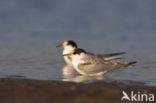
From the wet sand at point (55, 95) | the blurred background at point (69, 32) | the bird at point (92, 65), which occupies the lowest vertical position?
the wet sand at point (55, 95)

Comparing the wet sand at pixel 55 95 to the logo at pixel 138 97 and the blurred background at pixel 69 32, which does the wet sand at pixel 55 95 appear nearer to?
the logo at pixel 138 97

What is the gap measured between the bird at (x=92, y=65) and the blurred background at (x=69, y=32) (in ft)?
0.55

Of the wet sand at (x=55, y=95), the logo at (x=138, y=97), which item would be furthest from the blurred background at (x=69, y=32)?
the wet sand at (x=55, y=95)

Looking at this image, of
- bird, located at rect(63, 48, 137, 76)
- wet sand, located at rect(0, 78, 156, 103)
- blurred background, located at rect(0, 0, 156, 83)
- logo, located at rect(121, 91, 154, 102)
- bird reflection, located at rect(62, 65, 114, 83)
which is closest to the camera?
wet sand, located at rect(0, 78, 156, 103)

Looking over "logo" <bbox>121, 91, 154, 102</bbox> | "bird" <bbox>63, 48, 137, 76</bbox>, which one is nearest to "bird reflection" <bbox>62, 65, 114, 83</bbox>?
"bird" <bbox>63, 48, 137, 76</bbox>

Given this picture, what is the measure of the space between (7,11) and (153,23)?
5.46 meters

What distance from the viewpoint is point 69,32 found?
533 inches

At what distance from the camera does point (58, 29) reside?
14133mm

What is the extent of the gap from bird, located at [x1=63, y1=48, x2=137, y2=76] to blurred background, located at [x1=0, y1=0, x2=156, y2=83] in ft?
0.55

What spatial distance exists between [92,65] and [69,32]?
19.5 feet

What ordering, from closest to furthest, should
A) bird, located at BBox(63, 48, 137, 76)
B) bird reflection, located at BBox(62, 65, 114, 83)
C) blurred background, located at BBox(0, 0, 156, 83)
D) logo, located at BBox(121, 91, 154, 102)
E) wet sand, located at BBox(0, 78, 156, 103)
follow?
1. wet sand, located at BBox(0, 78, 156, 103)
2. logo, located at BBox(121, 91, 154, 102)
3. bird reflection, located at BBox(62, 65, 114, 83)
4. bird, located at BBox(63, 48, 137, 76)
5. blurred background, located at BBox(0, 0, 156, 83)

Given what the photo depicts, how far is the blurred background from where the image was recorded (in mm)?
8047

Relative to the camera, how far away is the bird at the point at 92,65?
7.53 meters

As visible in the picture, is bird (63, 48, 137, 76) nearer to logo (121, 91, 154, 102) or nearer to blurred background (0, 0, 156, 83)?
blurred background (0, 0, 156, 83)
